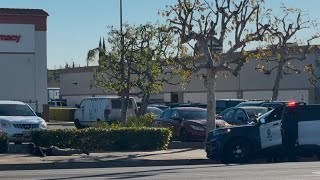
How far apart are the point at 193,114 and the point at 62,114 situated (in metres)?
34.8

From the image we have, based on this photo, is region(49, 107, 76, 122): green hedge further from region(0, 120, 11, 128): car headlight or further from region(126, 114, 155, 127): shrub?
region(0, 120, 11, 128): car headlight

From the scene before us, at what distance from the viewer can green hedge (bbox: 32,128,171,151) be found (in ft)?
88.9

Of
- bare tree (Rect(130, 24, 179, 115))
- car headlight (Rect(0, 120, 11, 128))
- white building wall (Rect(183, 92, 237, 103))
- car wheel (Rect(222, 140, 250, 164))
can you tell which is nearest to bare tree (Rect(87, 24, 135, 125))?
bare tree (Rect(130, 24, 179, 115))

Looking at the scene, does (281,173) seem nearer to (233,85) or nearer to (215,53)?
(215,53)

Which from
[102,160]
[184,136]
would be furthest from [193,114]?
[102,160]

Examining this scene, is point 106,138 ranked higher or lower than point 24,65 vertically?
lower

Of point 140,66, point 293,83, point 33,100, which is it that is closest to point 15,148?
point 140,66

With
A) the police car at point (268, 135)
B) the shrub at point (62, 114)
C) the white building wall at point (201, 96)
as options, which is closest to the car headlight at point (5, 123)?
the police car at point (268, 135)

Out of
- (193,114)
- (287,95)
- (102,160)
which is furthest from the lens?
(287,95)

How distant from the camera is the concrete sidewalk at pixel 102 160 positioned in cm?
2348

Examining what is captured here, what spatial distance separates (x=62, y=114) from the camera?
219 ft

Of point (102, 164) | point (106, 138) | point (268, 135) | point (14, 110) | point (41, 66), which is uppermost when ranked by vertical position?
point (41, 66)

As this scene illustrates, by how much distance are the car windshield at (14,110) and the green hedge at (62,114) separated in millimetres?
34229

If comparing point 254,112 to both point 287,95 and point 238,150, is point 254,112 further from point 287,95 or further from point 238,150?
point 287,95
